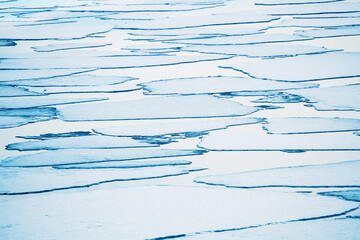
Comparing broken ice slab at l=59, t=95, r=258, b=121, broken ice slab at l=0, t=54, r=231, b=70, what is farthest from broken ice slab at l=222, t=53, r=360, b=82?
broken ice slab at l=59, t=95, r=258, b=121

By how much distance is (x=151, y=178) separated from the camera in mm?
1765

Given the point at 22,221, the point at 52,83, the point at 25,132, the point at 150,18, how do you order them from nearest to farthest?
1. the point at 22,221
2. the point at 25,132
3. the point at 52,83
4. the point at 150,18

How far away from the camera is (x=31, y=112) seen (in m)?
2.47

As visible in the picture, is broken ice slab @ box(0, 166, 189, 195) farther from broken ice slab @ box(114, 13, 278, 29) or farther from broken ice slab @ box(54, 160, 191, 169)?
broken ice slab @ box(114, 13, 278, 29)

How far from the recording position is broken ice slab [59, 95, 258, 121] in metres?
2.36

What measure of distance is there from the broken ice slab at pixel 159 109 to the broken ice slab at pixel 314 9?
113 inches

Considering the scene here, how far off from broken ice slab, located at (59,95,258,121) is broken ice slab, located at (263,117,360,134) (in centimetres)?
17

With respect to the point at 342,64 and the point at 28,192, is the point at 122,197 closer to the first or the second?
the point at 28,192

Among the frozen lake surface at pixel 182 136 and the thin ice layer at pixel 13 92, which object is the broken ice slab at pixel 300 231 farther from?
the thin ice layer at pixel 13 92

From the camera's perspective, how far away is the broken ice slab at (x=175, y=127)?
85.2 inches

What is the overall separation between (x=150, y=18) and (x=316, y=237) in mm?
4040

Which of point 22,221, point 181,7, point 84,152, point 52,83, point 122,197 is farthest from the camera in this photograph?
point 181,7

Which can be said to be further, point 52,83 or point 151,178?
point 52,83

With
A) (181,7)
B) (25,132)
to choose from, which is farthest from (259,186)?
(181,7)
